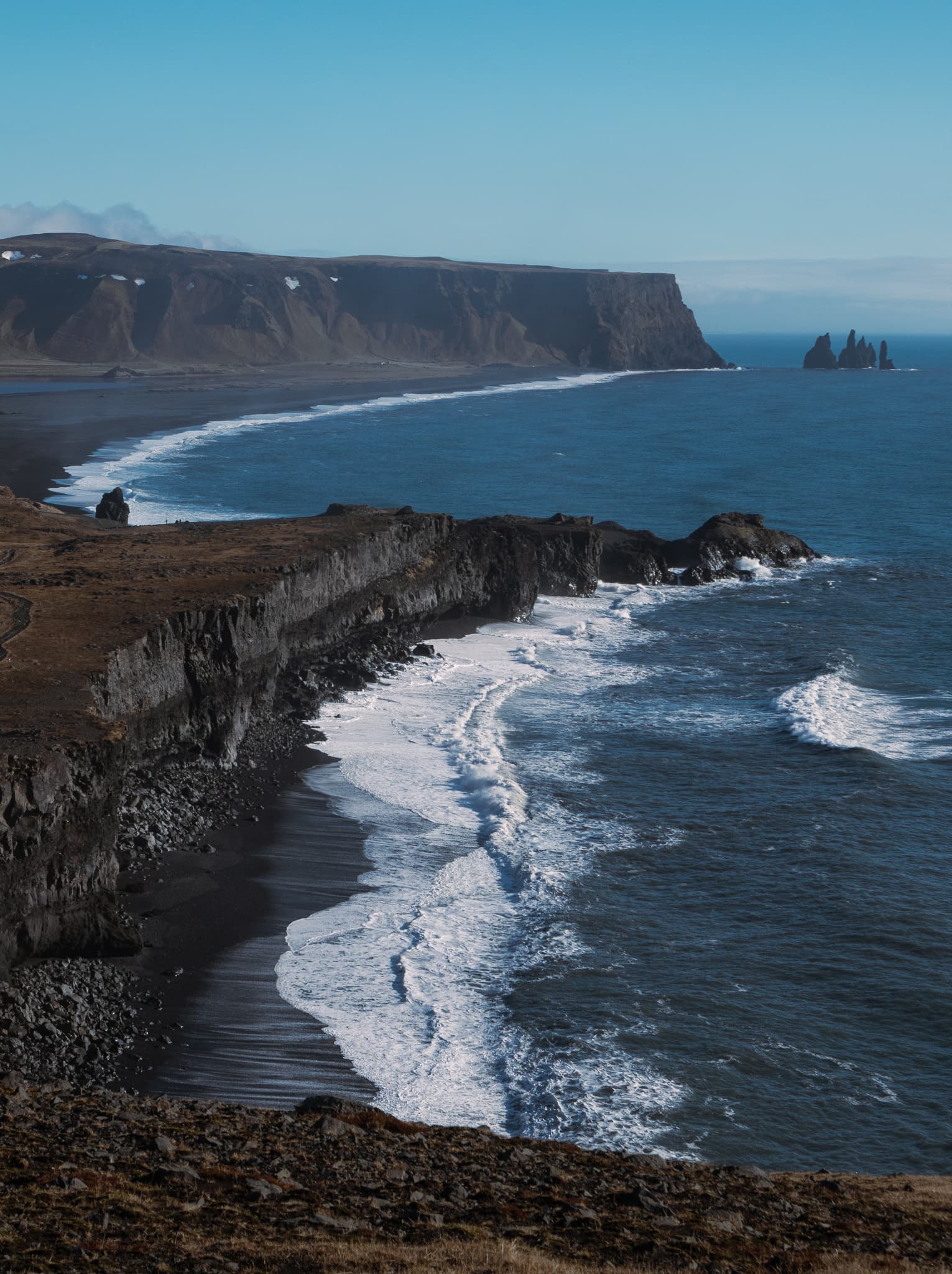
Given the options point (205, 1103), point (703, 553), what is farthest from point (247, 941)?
point (703, 553)

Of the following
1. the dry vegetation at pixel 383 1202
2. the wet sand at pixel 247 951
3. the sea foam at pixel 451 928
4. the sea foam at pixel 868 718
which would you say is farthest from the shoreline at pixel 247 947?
the sea foam at pixel 868 718

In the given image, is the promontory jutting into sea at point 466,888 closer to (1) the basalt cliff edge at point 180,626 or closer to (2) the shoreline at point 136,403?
(1) the basalt cliff edge at point 180,626

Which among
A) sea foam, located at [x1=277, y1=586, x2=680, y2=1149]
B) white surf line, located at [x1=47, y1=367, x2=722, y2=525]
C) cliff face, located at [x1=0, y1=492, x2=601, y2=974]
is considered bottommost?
sea foam, located at [x1=277, y1=586, x2=680, y2=1149]

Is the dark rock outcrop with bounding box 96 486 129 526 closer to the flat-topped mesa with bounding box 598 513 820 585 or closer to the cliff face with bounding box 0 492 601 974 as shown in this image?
the cliff face with bounding box 0 492 601 974

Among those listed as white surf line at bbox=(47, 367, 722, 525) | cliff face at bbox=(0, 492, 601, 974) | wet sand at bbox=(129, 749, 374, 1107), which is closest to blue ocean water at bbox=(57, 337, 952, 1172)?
wet sand at bbox=(129, 749, 374, 1107)

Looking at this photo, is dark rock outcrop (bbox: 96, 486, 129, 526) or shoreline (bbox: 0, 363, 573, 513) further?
shoreline (bbox: 0, 363, 573, 513)

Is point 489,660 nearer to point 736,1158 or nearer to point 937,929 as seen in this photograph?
point 937,929
